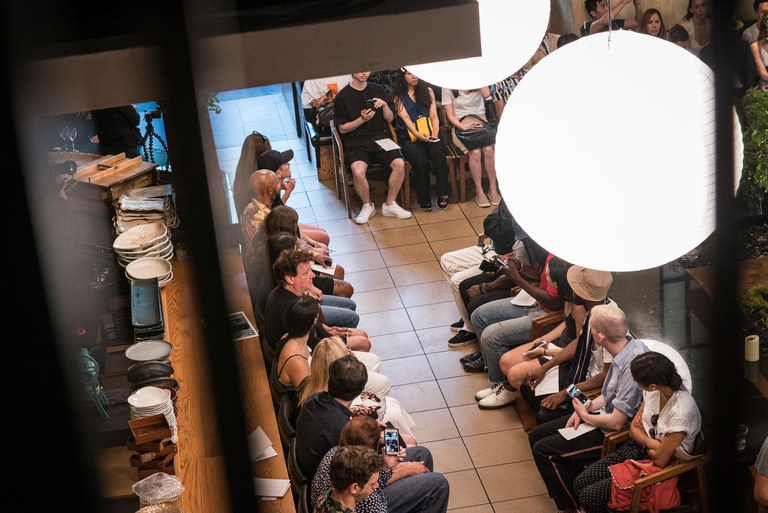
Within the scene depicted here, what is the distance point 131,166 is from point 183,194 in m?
5.10

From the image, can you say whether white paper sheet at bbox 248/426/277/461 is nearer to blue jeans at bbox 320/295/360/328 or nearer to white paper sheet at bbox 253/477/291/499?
white paper sheet at bbox 253/477/291/499

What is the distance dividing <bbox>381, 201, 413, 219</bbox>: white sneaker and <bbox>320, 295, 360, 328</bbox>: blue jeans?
6.68ft

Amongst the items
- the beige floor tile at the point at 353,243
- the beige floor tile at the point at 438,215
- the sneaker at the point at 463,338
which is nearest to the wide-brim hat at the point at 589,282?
the sneaker at the point at 463,338

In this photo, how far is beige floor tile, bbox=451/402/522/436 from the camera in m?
5.62

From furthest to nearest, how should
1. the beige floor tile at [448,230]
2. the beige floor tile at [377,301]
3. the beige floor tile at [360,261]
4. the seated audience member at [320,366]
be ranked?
the beige floor tile at [448,230] → the beige floor tile at [360,261] → the beige floor tile at [377,301] → the seated audience member at [320,366]

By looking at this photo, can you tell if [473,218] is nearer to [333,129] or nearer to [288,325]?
[333,129]

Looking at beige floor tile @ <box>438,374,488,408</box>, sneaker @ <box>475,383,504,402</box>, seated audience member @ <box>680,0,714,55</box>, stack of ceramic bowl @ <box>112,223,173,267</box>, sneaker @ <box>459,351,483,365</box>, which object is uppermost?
seated audience member @ <box>680,0,714,55</box>

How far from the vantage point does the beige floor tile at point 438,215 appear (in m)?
8.45

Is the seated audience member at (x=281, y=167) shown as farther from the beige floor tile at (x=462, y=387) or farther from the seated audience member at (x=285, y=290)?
the beige floor tile at (x=462, y=387)

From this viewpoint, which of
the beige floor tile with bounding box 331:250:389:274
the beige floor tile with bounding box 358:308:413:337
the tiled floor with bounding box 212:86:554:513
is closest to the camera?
the tiled floor with bounding box 212:86:554:513

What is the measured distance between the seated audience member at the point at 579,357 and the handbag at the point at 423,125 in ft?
12.1

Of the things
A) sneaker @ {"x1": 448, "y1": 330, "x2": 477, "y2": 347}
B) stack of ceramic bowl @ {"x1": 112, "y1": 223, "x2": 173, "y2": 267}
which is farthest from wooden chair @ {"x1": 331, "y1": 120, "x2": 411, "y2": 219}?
stack of ceramic bowl @ {"x1": 112, "y1": 223, "x2": 173, "y2": 267}

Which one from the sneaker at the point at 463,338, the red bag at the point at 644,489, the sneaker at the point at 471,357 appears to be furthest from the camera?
the sneaker at the point at 463,338

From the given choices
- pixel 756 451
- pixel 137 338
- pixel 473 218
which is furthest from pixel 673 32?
pixel 137 338
